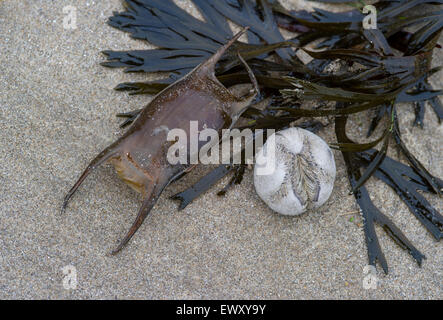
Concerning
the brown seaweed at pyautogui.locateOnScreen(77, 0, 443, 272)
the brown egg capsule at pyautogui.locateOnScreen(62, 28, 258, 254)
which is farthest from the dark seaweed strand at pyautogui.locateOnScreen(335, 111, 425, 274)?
the brown egg capsule at pyautogui.locateOnScreen(62, 28, 258, 254)

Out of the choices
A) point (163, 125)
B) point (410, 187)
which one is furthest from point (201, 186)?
point (410, 187)

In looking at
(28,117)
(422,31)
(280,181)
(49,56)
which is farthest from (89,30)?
(422,31)

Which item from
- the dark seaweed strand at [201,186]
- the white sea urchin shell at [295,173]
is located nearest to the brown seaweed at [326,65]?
the dark seaweed strand at [201,186]

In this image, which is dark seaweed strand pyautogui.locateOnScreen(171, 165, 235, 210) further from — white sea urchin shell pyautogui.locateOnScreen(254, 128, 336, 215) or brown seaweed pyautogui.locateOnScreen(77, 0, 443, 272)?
white sea urchin shell pyautogui.locateOnScreen(254, 128, 336, 215)

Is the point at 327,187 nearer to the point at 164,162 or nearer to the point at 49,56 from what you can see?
the point at 164,162

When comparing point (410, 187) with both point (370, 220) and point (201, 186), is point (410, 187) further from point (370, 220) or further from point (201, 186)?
point (201, 186)
